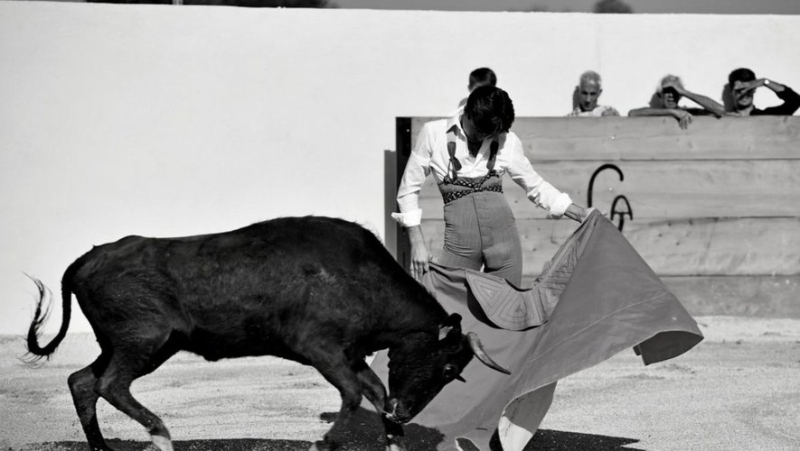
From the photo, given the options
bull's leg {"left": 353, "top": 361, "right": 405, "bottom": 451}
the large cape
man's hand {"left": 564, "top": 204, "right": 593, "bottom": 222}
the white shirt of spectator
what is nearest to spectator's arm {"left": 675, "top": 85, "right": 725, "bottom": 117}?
the white shirt of spectator

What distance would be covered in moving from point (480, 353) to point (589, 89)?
457 centimetres

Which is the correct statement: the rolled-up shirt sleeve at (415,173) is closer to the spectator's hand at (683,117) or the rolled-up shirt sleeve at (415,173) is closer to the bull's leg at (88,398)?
the bull's leg at (88,398)

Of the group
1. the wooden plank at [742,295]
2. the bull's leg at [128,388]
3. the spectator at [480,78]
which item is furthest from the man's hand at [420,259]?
the wooden plank at [742,295]

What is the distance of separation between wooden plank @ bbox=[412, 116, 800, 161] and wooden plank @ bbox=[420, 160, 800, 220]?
6 centimetres

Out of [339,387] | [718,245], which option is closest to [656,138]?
[718,245]

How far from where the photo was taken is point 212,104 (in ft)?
29.5

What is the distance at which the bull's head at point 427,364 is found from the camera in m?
5.16

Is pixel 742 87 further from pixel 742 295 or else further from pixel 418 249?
pixel 418 249

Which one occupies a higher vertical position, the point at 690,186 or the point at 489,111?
the point at 489,111

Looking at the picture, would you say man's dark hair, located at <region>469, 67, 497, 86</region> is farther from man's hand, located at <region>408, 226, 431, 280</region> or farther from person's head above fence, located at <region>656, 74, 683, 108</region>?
man's hand, located at <region>408, 226, 431, 280</region>

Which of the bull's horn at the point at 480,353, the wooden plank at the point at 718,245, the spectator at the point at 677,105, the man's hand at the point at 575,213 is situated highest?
the spectator at the point at 677,105

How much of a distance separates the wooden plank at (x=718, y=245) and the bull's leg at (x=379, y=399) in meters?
4.10

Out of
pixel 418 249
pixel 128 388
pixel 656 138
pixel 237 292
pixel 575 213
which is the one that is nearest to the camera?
pixel 128 388

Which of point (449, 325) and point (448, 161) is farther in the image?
point (448, 161)
